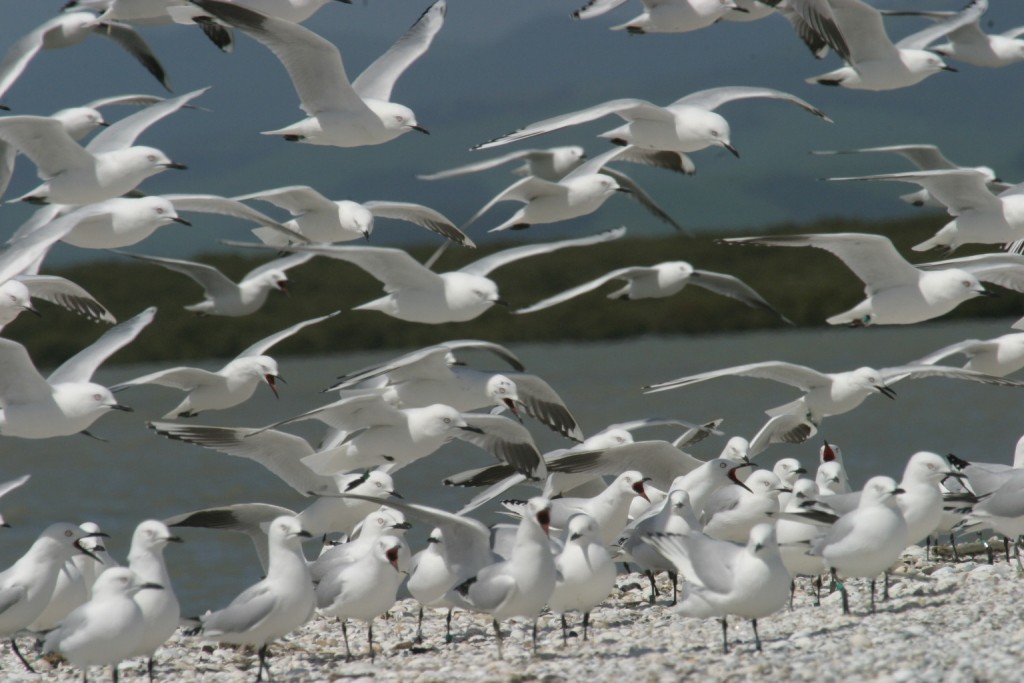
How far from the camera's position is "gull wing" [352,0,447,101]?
1059 centimetres

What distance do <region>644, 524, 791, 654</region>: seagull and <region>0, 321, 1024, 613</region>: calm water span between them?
5.09 m

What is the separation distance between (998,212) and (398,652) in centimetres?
510

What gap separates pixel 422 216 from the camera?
1101 centimetres

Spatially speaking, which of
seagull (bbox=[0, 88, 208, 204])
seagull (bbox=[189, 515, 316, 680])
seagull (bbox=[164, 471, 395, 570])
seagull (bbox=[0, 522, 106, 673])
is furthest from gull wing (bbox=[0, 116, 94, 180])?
seagull (bbox=[189, 515, 316, 680])

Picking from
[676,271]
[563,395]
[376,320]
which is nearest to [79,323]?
[376,320]

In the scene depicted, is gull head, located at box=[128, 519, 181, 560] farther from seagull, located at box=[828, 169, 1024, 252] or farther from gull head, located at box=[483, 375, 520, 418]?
seagull, located at box=[828, 169, 1024, 252]

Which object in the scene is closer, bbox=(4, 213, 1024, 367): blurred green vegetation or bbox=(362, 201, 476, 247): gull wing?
bbox=(362, 201, 476, 247): gull wing

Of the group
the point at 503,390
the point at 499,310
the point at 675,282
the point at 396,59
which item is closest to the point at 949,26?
the point at 675,282

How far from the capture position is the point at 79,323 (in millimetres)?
34969

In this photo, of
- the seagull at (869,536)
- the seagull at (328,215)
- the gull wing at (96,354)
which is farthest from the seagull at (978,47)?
the gull wing at (96,354)

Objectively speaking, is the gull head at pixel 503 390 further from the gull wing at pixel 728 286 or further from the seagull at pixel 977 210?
the seagull at pixel 977 210

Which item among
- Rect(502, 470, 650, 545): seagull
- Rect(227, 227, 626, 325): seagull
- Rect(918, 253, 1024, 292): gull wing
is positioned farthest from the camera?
Rect(918, 253, 1024, 292): gull wing

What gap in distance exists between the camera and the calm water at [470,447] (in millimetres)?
14883

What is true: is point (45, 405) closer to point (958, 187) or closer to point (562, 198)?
point (562, 198)
